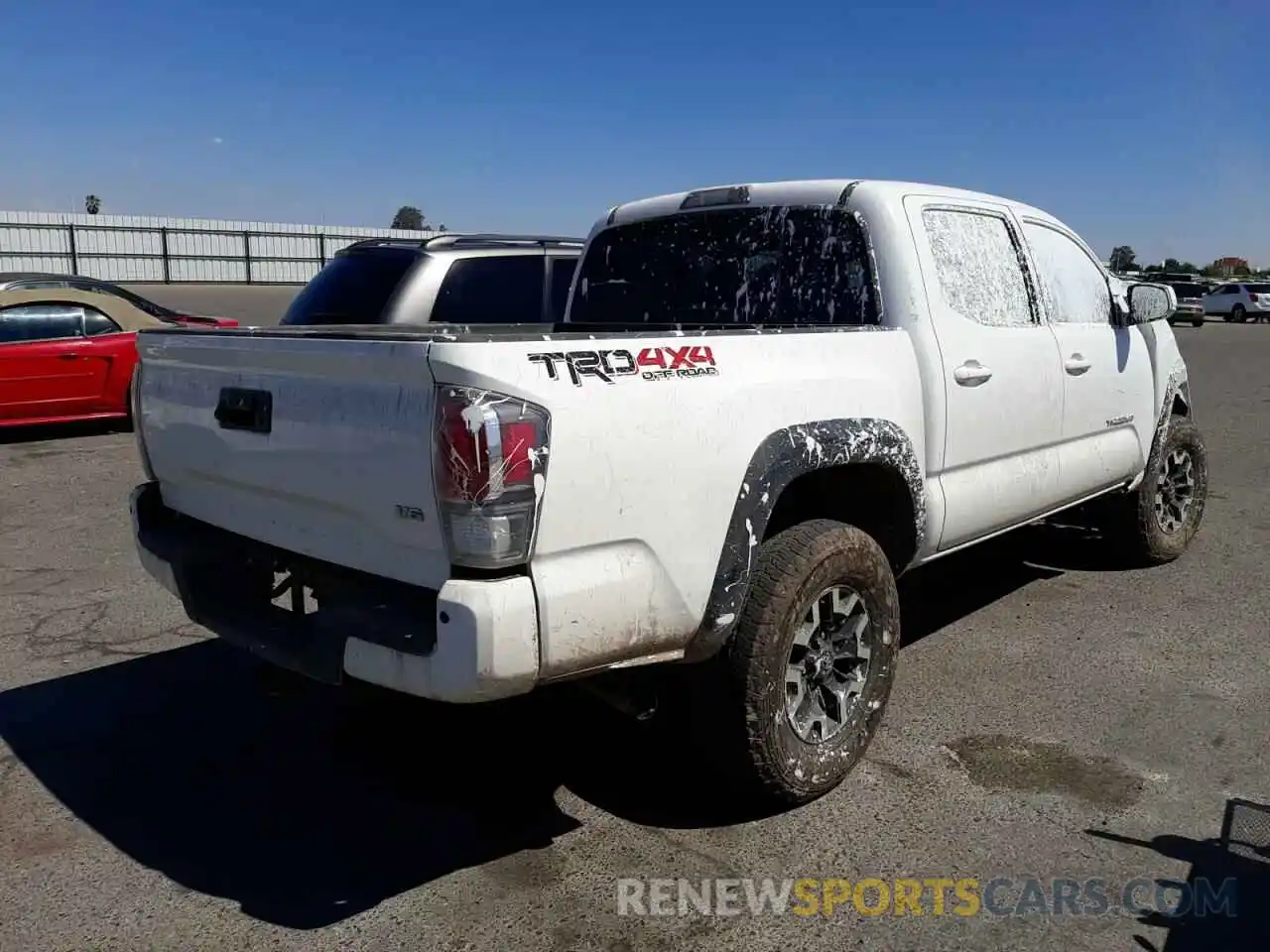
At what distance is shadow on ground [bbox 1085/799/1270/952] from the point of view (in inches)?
108

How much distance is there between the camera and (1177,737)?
155 inches

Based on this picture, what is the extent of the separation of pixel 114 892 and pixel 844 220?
331 centimetres

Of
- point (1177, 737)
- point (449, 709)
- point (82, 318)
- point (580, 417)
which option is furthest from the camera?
point (82, 318)

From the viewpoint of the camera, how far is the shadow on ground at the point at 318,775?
3.13 meters

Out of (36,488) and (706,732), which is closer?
A: (706,732)

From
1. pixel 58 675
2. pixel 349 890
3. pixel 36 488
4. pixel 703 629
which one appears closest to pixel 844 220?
pixel 703 629

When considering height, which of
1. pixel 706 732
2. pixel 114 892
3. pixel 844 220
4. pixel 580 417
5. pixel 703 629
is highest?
pixel 844 220

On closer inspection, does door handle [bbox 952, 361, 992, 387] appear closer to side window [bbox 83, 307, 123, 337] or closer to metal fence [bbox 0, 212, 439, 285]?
side window [bbox 83, 307, 123, 337]

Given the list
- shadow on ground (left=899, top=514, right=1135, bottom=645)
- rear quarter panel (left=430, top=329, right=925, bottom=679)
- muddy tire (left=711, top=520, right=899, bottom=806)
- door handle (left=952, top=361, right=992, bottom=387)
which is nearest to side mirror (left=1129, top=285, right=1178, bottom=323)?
shadow on ground (left=899, top=514, right=1135, bottom=645)

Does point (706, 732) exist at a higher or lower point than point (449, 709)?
higher

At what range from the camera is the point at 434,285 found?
672cm

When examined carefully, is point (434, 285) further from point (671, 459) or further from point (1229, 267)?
point (1229, 267)

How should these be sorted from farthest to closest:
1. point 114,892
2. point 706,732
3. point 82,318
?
point 82,318, point 706,732, point 114,892

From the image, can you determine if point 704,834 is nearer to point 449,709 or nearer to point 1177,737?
point 449,709
